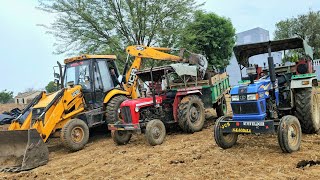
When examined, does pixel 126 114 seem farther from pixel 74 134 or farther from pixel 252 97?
pixel 252 97

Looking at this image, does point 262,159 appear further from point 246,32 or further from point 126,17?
point 246,32

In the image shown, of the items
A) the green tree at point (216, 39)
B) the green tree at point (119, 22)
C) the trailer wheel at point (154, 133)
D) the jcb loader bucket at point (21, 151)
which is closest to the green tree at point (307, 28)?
the green tree at point (216, 39)

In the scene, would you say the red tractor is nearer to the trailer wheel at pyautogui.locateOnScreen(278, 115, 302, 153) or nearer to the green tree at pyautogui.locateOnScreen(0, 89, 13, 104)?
the trailer wheel at pyautogui.locateOnScreen(278, 115, 302, 153)

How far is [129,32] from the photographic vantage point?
1738 cm

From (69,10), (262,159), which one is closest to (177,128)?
(262,159)

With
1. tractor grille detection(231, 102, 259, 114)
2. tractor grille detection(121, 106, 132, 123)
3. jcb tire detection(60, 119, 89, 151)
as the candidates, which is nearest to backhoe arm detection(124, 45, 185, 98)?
tractor grille detection(121, 106, 132, 123)

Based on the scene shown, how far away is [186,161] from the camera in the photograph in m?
6.25

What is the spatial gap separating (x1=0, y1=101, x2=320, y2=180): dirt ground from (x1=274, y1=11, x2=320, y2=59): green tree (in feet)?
74.1

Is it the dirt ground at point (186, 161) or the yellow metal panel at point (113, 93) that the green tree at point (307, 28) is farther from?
the dirt ground at point (186, 161)

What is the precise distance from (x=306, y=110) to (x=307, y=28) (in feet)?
78.7

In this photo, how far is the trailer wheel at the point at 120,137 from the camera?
8.77 meters

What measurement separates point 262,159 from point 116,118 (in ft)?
16.1

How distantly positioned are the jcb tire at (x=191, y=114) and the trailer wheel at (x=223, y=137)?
2288mm

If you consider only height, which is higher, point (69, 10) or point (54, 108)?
point (69, 10)
